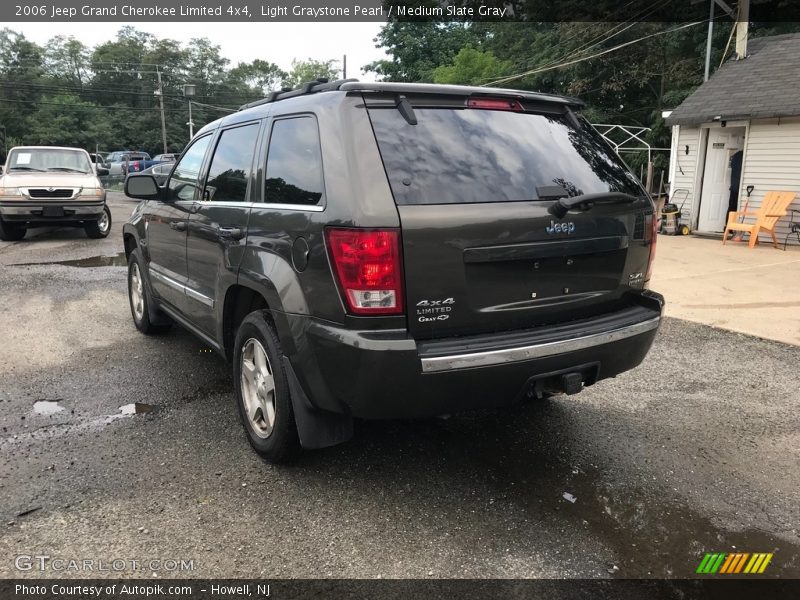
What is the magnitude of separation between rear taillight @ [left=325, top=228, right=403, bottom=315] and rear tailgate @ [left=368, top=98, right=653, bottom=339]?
6 centimetres

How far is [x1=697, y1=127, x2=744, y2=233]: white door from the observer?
1366 centimetres

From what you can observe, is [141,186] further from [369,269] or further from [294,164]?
[369,269]

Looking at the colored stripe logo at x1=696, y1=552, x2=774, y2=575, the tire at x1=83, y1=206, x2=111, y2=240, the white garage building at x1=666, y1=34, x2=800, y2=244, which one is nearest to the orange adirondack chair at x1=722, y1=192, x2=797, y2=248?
the white garage building at x1=666, y1=34, x2=800, y2=244

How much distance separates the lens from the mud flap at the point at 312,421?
2.96 meters

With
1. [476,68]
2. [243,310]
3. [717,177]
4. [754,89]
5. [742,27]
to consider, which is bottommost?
[243,310]

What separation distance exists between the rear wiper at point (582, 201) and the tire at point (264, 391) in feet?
4.98

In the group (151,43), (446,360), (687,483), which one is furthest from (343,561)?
(151,43)

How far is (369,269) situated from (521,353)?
784 millimetres

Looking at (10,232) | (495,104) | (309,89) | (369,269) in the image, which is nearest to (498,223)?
(369,269)

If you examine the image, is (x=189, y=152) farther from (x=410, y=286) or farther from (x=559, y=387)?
Result: (x=559, y=387)

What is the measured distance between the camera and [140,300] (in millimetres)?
5840

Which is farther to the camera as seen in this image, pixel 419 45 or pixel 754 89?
pixel 419 45

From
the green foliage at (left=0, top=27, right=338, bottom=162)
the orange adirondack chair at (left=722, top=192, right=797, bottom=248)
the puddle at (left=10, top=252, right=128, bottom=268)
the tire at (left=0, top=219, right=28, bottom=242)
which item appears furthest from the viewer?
the green foliage at (left=0, top=27, right=338, bottom=162)

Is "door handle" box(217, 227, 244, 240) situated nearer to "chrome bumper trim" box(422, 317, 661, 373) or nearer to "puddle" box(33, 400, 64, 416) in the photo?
"chrome bumper trim" box(422, 317, 661, 373)
